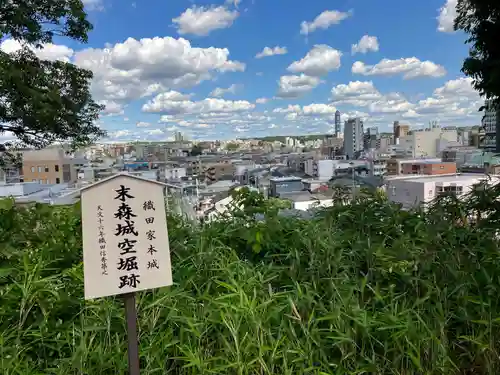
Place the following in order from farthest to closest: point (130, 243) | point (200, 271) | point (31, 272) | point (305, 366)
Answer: point (200, 271)
point (31, 272)
point (305, 366)
point (130, 243)

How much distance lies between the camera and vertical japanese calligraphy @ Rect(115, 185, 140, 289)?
137 centimetres

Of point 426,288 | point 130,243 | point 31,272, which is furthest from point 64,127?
point 426,288

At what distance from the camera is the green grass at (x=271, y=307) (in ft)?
5.19

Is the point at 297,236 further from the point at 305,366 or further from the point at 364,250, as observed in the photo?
the point at 305,366

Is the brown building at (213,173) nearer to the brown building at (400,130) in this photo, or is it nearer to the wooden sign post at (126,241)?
the wooden sign post at (126,241)

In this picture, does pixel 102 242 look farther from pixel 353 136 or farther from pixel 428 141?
pixel 428 141

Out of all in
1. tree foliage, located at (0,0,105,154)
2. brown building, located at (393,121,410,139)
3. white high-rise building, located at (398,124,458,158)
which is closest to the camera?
tree foliage, located at (0,0,105,154)

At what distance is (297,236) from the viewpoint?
2273 mm

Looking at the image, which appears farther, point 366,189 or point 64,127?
point 64,127

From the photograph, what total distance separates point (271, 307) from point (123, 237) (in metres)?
0.76

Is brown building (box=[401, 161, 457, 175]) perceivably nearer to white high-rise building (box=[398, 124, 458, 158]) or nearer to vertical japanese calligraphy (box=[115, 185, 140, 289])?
white high-rise building (box=[398, 124, 458, 158])

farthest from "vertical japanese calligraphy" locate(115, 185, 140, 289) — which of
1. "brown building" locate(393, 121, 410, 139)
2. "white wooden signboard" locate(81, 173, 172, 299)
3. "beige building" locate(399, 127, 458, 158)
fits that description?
"brown building" locate(393, 121, 410, 139)

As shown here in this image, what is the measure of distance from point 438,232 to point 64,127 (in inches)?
224

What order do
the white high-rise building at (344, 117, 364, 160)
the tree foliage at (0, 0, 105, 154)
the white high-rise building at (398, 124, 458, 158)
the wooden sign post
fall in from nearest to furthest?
the wooden sign post
the tree foliage at (0, 0, 105, 154)
the white high-rise building at (344, 117, 364, 160)
the white high-rise building at (398, 124, 458, 158)
